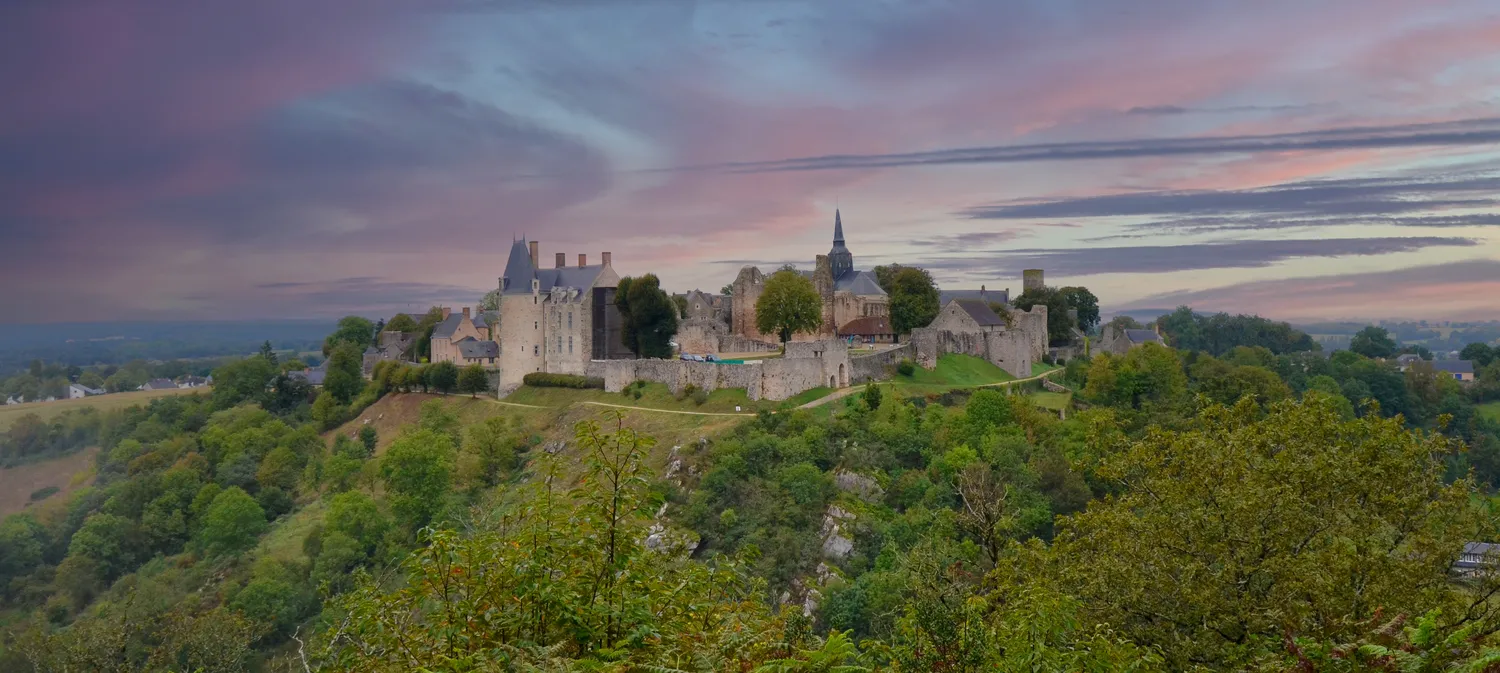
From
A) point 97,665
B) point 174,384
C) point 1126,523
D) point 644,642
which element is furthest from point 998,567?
point 174,384

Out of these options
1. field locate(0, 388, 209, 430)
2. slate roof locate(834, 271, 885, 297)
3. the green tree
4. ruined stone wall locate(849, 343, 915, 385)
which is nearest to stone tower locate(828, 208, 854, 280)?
slate roof locate(834, 271, 885, 297)

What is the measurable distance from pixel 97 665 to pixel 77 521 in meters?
33.4

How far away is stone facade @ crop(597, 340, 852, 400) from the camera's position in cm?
4422

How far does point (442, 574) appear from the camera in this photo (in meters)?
8.12

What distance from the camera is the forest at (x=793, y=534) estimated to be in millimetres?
8320

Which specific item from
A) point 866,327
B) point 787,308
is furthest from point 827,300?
point 787,308

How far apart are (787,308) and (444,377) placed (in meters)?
20.7

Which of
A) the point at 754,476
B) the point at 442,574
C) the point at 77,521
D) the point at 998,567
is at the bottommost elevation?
the point at 77,521

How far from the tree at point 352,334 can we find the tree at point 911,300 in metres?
44.6

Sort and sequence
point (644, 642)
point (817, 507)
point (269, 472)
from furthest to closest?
point (269, 472) → point (817, 507) → point (644, 642)

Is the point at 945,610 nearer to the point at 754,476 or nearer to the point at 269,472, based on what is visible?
the point at 754,476

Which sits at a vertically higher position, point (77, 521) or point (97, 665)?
point (97, 665)

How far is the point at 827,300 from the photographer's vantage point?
57406 millimetres

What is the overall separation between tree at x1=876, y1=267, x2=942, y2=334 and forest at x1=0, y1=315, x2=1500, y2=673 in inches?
334
